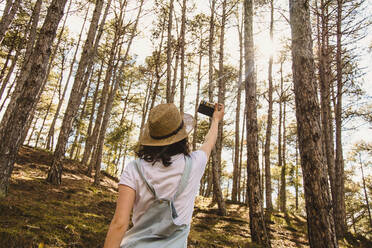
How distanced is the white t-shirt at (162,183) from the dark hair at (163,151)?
30 millimetres

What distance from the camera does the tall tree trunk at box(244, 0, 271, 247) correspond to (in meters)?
5.06

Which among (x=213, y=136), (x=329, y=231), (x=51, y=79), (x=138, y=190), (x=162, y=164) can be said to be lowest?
(x=329, y=231)

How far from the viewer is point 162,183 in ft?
4.28

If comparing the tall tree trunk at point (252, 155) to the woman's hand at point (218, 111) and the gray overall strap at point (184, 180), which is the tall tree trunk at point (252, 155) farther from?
the gray overall strap at point (184, 180)

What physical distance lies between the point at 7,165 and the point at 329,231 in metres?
6.11

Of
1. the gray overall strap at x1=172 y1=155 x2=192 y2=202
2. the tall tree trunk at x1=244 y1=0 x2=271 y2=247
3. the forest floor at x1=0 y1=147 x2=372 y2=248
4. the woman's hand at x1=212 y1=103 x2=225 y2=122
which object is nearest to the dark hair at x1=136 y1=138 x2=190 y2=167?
the gray overall strap at x1=172 y1=155 x2=192 y2=202

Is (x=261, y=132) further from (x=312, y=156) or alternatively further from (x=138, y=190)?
(x=138, y=190)

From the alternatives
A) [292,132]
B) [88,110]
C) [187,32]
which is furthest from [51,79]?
[292,132]

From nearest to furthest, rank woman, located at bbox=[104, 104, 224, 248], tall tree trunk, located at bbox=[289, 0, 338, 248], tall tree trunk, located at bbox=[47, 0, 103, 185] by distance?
1. woman, located at bbox=[104, 104, 224, 248]
2. tall tree trunk, located at bbox=[289, 0, 338, 248]
3. tall tree trunk, located at bbox=[47, 0, 103, 185]

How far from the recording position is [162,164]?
1374 mm

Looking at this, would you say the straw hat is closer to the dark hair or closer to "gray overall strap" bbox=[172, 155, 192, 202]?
the dark hair

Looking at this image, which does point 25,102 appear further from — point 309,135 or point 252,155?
point 309,135

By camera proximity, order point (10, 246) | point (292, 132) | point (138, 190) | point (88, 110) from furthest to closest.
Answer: point (88, 110) → point (292, 132) → point (10, 246) → point (138, 190)

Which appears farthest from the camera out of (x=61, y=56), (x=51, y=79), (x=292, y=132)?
(x=51, y=79)
